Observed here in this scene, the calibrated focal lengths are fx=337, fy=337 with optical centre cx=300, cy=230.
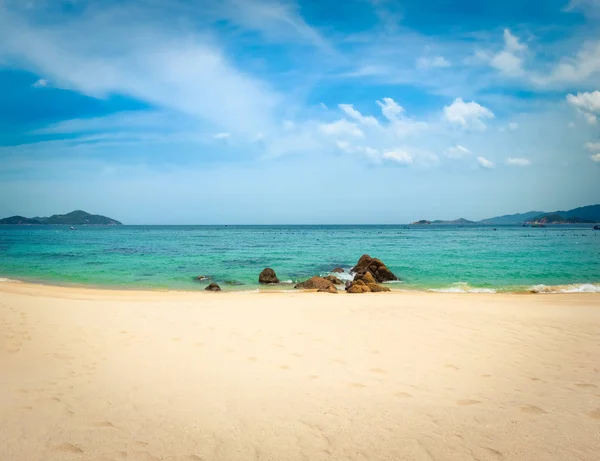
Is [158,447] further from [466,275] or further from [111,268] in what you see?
[111,268]

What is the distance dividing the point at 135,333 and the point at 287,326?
12.4 feet

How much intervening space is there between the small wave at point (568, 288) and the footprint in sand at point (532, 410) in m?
17.3

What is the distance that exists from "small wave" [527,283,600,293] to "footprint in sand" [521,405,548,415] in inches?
681

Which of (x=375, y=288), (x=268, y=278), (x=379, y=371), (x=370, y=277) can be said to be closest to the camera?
(x=379, y=371)

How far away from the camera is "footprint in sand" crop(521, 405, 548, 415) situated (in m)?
4.54

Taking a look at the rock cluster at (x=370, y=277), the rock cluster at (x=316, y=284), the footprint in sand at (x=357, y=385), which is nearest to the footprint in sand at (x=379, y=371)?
the footprint in sand at (x=357, y=385)

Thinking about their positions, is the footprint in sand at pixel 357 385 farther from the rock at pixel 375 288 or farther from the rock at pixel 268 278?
the rock at pixel 268 278

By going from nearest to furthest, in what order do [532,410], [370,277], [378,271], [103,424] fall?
[103,424] → [532,410] → [370,277] → [378,271]

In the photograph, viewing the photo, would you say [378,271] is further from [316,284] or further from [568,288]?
[568,288]

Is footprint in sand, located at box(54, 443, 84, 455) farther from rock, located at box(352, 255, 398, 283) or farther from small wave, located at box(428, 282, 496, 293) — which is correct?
rock, located at box(352, 255, 398, 283)

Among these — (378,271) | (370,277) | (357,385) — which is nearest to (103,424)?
(357,385)

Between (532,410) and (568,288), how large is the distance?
64.0ft

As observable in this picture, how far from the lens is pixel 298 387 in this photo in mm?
5406

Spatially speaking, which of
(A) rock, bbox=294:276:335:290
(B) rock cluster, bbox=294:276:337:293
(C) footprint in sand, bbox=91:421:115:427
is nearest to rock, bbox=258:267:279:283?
(B) rock cluster, bbox=294:276:337:293
